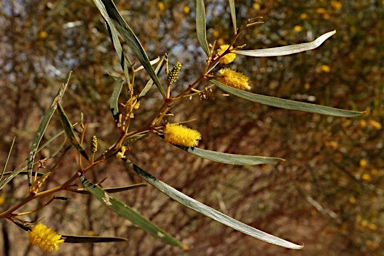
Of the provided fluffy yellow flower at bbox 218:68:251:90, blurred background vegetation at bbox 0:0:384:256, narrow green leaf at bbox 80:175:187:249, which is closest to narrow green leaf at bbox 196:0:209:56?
fluffy yellow flower at bbox 218:68:251:90

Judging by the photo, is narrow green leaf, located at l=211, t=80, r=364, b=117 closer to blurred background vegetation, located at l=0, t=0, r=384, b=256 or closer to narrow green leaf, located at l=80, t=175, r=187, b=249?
narrow green leaf, located at l=80, t=175, r=187, b=249

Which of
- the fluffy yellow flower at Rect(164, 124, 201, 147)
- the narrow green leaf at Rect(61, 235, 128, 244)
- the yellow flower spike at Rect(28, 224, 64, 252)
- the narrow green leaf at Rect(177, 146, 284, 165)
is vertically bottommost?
the narrow green leaf at Rect(61, 235, 128, 244)

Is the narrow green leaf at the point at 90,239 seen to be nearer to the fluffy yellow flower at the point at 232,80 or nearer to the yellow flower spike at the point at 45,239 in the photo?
the yellow flower spike at the point at 45,239

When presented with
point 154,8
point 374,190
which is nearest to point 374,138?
point 374,190

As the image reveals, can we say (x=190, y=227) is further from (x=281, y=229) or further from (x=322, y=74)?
(x=322, y=74)

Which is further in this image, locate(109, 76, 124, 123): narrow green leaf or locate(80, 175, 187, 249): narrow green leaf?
locate(109, 76, 124, 123): narrow green leaf

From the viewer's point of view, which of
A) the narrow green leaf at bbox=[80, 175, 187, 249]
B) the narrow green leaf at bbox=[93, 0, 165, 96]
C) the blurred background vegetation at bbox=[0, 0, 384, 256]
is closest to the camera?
the narrow green leaf at bbox=[80, 175, 187, 249]

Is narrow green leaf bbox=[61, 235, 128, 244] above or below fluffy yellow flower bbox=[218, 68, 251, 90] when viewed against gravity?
below
